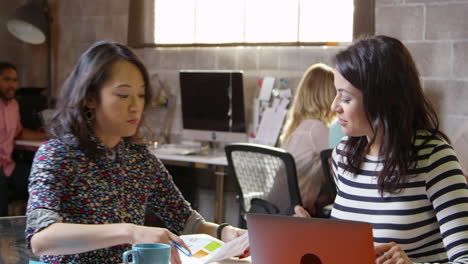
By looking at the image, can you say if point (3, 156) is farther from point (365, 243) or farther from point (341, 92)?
point (365, 243)

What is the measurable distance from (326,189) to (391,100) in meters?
1.89

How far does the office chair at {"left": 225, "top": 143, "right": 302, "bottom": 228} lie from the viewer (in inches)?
116

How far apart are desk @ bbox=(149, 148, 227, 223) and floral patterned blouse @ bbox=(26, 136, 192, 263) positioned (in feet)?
6.58

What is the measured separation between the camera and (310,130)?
333 cm

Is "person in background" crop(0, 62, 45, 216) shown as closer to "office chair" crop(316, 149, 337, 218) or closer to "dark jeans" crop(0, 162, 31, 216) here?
"dark jeans" crop(0, 162, 31, 216)

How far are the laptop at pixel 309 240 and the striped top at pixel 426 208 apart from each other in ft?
1.08

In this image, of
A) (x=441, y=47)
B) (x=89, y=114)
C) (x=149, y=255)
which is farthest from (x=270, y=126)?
(x=149, y=255)

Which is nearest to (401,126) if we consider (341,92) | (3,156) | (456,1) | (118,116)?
(341,92)

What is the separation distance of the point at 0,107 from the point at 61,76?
40.0 inches

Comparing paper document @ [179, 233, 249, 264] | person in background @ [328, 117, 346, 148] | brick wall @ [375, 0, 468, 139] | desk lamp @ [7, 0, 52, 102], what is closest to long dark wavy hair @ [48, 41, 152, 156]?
paper document @ [179, 233, 249, 264]

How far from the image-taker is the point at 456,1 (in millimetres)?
3607

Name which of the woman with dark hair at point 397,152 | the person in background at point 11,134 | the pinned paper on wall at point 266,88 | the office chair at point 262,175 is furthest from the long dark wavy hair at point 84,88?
the person in background at point 11,134

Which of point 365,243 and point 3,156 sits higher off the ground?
point 365,243

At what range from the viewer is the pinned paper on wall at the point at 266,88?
438cm
